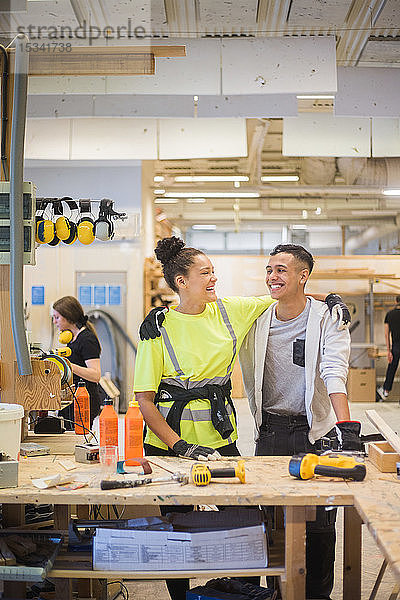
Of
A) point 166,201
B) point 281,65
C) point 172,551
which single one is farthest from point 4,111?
point 166,201

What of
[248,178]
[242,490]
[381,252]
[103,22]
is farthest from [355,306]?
[242,490]

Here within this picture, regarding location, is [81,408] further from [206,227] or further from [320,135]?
[206,227]

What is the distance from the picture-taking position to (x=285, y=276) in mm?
3141

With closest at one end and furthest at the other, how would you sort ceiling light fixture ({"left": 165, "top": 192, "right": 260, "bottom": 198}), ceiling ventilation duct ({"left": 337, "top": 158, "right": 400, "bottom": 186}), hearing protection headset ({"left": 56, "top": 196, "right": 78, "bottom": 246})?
1. hearing protection headset ({"left": 56, "top": 196, "right": 78, "bottom": 246})
2. ceiling ventilation duct ({"left": 337, "top": 158, "right": 400, "bottom": 186})
3. ceiling light fixture ({"left": 165, "top": 192, "right": 260, "bottom": 198})

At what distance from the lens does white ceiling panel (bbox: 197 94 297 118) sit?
6594mm

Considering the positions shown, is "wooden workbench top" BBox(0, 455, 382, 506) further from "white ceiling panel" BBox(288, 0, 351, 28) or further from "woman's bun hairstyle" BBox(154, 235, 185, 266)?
"white ceiling panel" BBox(288, 0, 351, 28)

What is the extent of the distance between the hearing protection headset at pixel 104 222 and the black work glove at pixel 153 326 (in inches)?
19.0

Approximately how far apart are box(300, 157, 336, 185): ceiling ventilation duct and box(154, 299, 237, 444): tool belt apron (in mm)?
7408

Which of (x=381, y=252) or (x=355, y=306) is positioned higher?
(x=381, y=252)

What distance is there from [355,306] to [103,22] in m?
8.29

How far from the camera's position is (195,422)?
290cm

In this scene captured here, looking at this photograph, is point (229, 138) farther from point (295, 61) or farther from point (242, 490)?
point (242, 490)

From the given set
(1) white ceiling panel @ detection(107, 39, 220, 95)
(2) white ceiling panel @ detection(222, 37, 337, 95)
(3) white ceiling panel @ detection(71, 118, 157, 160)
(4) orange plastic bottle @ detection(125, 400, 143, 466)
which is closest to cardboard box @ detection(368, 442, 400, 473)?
(4) orange plastic bottle @ detection(125, 400, 143, 466)

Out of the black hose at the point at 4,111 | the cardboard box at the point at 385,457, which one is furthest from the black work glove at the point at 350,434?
the black hose at the point at 4,111
